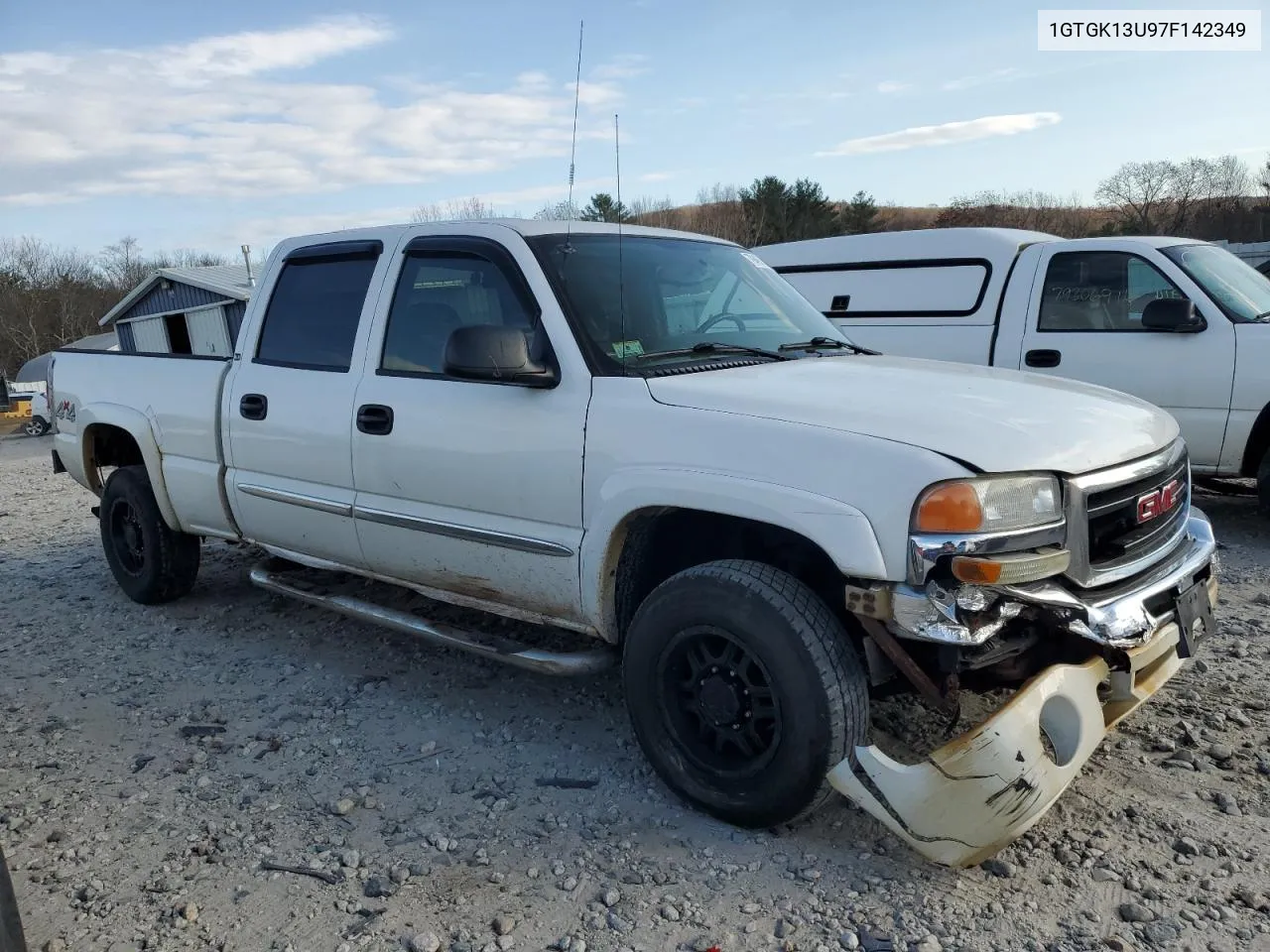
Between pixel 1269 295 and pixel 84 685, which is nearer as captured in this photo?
pixel 84 685

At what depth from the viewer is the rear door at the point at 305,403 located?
4121 mm

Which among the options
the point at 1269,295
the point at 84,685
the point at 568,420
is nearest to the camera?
the point at 568,420

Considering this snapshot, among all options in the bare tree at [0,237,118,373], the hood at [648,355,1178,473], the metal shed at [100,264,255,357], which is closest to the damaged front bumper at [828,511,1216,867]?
the hood at [648,355,1178,473]

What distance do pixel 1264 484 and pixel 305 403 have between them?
5.64 m

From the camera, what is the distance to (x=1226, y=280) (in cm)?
655

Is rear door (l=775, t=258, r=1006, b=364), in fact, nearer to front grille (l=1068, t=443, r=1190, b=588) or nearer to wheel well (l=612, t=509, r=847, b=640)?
front grille (l=1068, t=443, r=1190, b=588)

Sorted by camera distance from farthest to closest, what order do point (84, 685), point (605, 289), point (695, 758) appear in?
point (84, 685) < point (605, 289) < point (695, 758)

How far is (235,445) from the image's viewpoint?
15.2 feet

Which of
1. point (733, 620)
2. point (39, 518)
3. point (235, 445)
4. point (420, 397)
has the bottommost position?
point (39, 518)

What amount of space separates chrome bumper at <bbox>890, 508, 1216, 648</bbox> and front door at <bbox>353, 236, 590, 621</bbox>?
3.98 ft

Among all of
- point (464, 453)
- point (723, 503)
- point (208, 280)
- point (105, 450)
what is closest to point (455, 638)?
point (464, 453)

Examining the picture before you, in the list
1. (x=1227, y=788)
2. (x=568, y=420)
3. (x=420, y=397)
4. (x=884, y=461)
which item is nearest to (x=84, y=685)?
(x=420, y=397)

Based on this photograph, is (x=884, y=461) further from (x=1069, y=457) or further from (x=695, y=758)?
(x=695, y=758)

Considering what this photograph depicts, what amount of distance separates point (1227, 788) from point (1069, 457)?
133 centimetres
